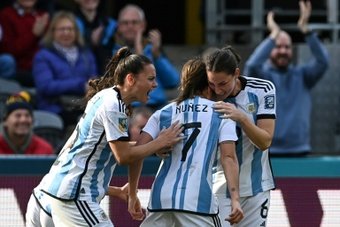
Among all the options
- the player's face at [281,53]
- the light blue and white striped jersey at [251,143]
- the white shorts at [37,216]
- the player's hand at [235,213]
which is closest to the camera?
the player's hand at [235,213]

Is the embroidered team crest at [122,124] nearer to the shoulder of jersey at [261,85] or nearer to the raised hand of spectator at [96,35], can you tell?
the shoulder of jersey at [261,85]

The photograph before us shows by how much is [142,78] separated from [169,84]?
475 cm

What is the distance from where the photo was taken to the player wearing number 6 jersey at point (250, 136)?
8.02m

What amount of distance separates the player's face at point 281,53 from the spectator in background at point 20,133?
7.91 ft

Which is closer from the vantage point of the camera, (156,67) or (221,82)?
(221,82)

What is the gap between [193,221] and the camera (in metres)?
7.67

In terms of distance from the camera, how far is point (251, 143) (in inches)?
330

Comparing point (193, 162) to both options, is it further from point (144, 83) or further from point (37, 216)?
point (37, 216)

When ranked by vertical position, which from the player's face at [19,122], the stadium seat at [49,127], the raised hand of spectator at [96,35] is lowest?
the stadium seat at [49,127]

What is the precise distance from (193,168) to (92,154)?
613 mm

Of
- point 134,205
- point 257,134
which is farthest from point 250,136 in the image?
point 134,205

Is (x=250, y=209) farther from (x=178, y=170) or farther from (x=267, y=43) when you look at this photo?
(x=267, y=43)

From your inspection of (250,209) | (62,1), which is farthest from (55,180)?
(62,1)

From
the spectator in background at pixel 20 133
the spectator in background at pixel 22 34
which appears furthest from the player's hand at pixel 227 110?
the spectator in background at pixel 22 34
